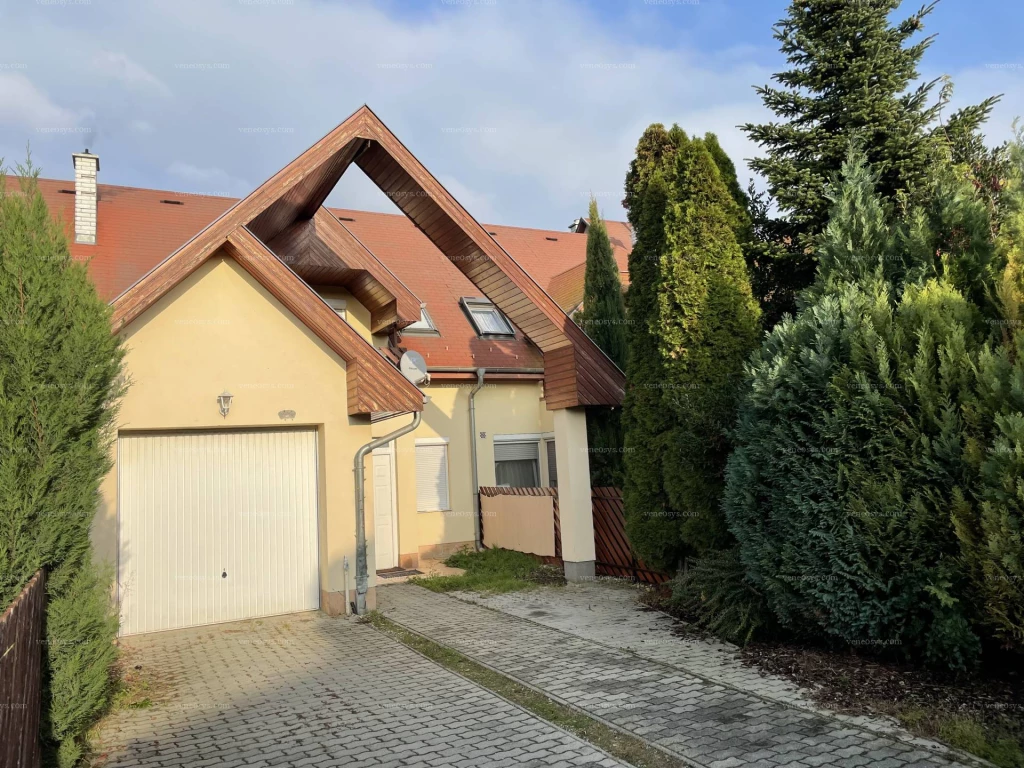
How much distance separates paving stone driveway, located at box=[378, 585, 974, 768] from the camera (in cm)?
457

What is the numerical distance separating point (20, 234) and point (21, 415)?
4.05 feet

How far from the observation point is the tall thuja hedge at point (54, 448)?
14.6ft

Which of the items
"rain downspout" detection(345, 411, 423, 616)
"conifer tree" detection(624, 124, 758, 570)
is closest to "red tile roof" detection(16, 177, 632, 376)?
Result: "rain downspout" detection(345, 411, 423, 616)

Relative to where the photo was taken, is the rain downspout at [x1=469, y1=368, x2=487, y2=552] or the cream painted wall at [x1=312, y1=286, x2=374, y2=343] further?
the rain downspout at [x1=469, y1=368, x2=487, y2=552]

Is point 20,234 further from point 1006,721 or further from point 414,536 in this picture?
point 414,536

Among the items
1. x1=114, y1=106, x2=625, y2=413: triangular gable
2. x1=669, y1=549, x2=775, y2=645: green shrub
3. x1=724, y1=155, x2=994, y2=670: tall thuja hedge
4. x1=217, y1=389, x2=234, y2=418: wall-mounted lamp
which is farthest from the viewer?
x1=114, y1=106, x2=625, y2=413: triangular gable

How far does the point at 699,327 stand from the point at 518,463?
7397 millimetres

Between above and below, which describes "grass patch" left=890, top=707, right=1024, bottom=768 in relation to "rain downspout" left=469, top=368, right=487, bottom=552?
below

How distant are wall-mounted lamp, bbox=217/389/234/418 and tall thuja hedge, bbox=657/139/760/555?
18.0ft

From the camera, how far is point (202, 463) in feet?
29.2

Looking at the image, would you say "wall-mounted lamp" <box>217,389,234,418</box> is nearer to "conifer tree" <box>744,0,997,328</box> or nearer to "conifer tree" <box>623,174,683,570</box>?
"conifer tree" <box>623,174,683,570</box>

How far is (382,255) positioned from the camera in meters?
17.5

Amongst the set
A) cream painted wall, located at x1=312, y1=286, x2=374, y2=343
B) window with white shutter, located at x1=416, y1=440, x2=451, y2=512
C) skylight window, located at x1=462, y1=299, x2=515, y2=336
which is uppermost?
skylight window, located at x1=462, y1=299, x2=515, y2=336

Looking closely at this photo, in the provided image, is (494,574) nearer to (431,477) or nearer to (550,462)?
(431,477)
